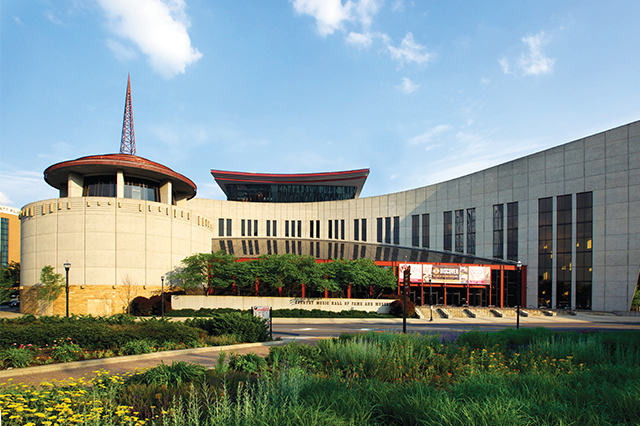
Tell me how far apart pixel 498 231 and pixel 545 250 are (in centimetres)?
718

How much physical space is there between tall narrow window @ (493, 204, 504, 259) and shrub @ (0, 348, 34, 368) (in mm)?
58503

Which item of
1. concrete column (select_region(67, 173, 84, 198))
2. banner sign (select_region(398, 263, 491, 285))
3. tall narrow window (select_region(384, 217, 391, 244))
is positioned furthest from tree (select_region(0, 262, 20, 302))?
tall narrow window (select_region(384, 217, 391, 244))

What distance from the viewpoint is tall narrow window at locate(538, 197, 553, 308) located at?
51500 millimetres

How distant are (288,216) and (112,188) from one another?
128ft

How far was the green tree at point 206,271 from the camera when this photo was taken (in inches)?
1710

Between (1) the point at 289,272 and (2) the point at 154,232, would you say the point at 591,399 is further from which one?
(2) the point at 154,232

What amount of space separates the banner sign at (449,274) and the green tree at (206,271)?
22710mm

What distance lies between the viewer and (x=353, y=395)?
6898mm

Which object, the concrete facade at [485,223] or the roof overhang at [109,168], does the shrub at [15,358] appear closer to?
the concrete facade at [485,223]

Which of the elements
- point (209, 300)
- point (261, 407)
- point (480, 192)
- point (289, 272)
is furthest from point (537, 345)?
point (480, 192)

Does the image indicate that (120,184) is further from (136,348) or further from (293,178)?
(293,178)

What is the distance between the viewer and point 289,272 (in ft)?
142

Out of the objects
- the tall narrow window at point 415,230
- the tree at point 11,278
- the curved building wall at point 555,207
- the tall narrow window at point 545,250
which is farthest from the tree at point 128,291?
the tall narrow window at point 545,250

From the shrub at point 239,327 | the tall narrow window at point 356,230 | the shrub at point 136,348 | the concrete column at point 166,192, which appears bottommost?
the shrub at point 239,327
